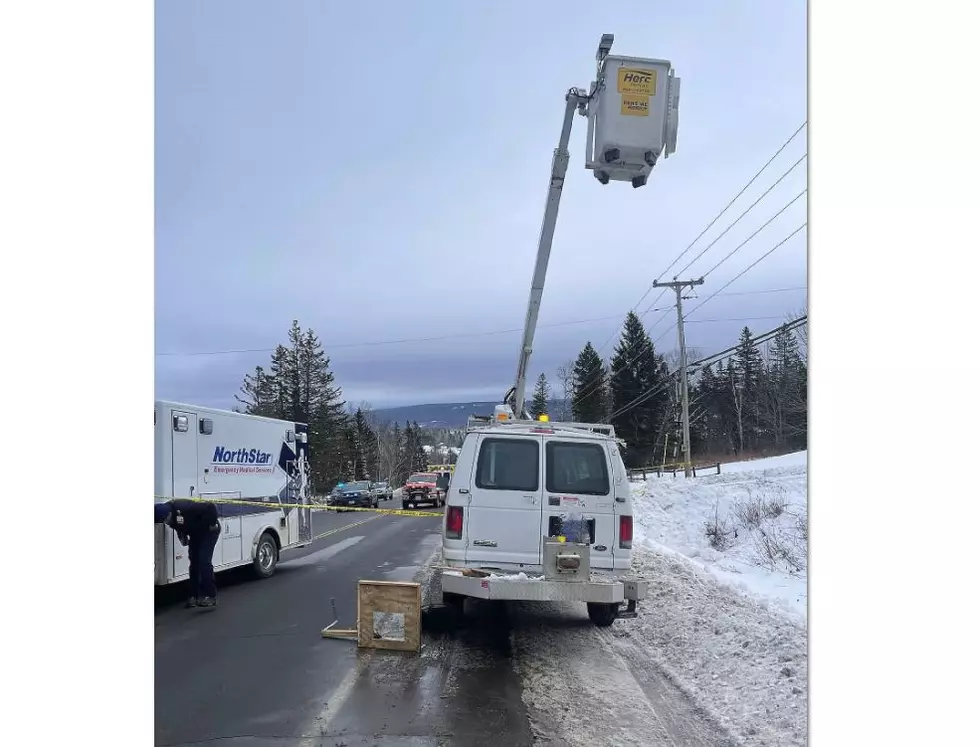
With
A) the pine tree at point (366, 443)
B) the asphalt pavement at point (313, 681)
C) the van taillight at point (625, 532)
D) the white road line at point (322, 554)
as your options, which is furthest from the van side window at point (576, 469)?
the white road line at point (322, 554)

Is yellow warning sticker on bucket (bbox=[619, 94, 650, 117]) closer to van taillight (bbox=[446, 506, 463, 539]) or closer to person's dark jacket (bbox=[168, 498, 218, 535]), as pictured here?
van taillight (bbox=[446, 506, 463, 539])

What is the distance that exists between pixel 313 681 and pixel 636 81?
4479 mm

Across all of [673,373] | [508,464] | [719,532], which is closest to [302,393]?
[508,464]

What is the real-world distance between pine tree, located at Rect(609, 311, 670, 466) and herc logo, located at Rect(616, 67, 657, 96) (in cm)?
293

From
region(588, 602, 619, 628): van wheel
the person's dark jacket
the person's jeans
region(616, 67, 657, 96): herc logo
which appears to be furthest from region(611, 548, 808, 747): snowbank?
the person's dark jacket

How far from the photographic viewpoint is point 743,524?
30.4 ft

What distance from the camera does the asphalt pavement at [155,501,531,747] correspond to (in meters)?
3.73

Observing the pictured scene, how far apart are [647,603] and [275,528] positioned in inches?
204

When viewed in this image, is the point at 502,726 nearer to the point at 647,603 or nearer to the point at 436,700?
the point at 436,700

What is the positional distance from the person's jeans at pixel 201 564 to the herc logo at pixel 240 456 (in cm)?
82

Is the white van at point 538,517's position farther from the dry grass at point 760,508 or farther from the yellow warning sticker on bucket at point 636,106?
the yellow warning sticker on bucket at point 636,106

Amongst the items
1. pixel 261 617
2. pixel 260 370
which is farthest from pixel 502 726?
pixel 261 617

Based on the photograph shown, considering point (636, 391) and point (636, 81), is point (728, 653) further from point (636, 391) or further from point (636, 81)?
point (636, 81)

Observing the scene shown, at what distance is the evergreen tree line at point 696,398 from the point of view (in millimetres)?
3898
